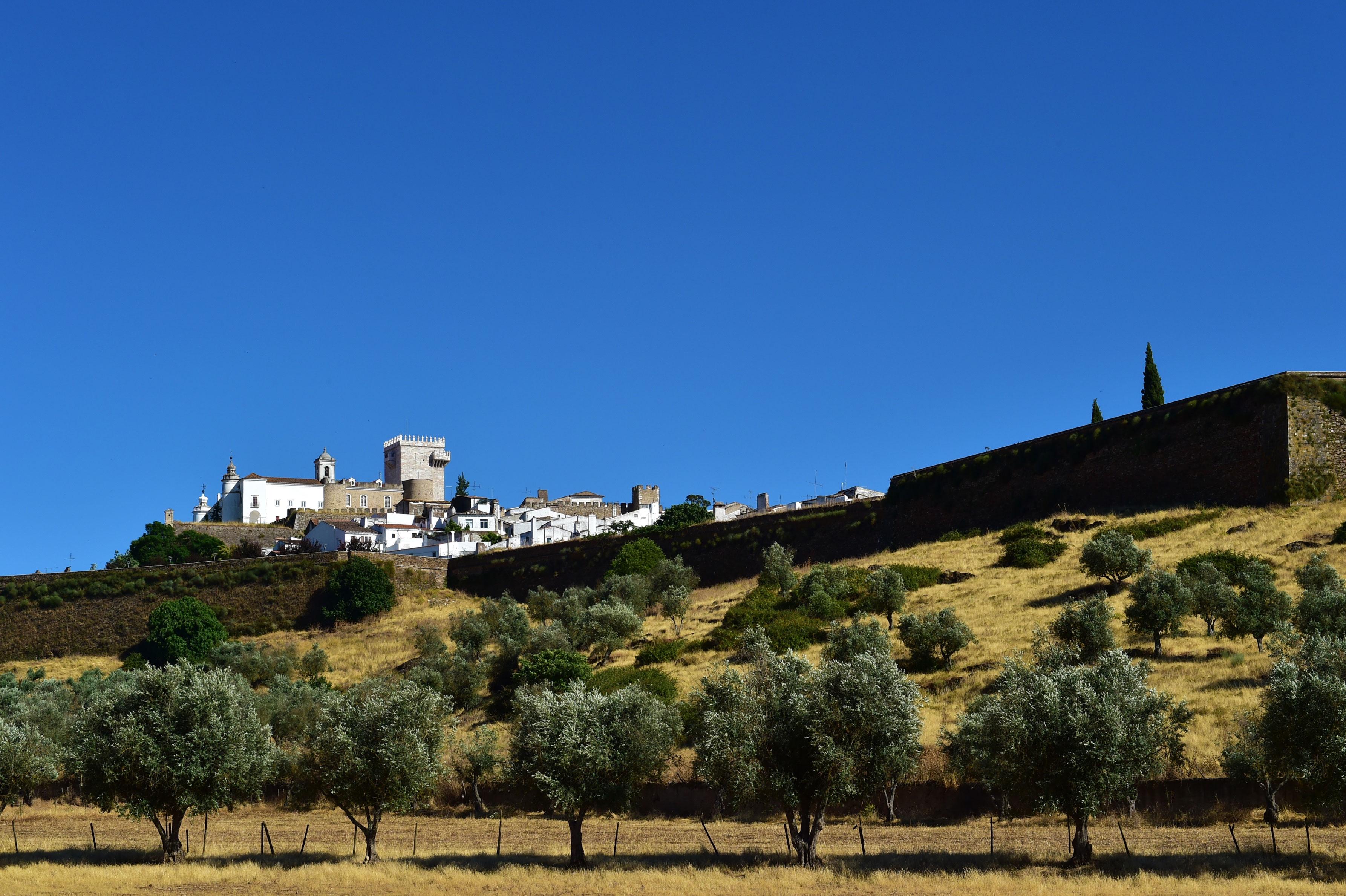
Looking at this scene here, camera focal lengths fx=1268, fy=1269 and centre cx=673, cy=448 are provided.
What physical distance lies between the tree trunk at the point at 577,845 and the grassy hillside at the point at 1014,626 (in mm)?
8068

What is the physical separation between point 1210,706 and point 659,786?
40.2 feet

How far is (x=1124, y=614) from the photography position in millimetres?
35156

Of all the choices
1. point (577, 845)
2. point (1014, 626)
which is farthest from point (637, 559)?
point (577, 845)

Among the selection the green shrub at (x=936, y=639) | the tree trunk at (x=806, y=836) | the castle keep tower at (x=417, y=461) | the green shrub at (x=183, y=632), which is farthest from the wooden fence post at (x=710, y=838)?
the castle keep tower at (x=417, y=461)

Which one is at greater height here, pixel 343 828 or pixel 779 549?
pixel 779 549

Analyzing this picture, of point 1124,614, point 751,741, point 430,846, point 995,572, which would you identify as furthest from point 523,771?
point 995,572

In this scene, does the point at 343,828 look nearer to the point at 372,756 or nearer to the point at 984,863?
the point at 372,756

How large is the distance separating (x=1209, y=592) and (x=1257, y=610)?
154 centimetres

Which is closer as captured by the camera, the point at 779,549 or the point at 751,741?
the point at 751,741

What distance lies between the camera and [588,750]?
955 inches

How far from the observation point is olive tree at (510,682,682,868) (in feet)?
79.5

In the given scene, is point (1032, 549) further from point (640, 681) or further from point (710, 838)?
point (710, 838)

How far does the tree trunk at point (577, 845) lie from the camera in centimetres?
2312

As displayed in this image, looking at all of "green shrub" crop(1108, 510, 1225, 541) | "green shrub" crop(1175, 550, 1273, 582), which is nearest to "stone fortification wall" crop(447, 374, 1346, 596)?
"green shrub" crop(1108, 510, 1225, 541)
